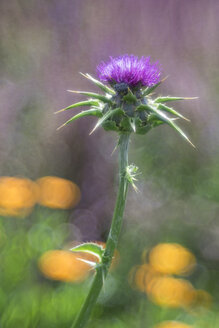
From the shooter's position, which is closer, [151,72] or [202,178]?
[151,72]

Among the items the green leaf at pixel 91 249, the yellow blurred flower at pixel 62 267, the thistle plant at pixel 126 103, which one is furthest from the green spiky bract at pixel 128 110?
the yellow blurred flower at pixel 62 267

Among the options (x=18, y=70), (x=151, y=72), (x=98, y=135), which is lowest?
(x=151, y=72)

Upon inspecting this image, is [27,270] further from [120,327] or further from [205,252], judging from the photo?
[205,252]

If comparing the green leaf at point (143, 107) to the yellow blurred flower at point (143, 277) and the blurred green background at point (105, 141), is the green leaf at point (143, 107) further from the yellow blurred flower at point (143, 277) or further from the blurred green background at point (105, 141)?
the blurred green background at point (105, 141)

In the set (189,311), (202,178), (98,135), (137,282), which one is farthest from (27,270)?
(98,135)

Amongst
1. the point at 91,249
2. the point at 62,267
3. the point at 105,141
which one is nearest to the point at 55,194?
the point at 62,267

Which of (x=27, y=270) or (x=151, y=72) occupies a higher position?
(x=151, y=72)

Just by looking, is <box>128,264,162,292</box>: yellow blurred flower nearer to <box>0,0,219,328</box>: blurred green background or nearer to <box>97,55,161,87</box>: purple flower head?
<box>0,0,219,328</box>: blurred green background
